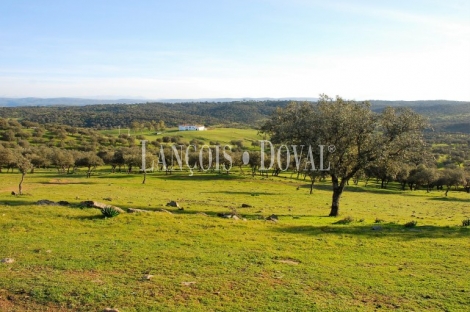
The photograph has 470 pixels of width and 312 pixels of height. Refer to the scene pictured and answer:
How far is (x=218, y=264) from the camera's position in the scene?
16.4 meters

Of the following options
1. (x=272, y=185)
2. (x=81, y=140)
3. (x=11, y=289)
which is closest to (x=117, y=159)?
(x=272, y=185)

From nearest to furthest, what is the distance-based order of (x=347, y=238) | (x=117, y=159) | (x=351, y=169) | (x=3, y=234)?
(x=3, y=234)
(x=347, y=238)
(x=351, y=169)
(x=117, y=159)

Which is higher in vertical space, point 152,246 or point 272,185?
point 152,246

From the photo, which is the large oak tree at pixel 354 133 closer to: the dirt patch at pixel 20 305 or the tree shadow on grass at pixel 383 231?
the tree shadow on grass at pixel 383 231

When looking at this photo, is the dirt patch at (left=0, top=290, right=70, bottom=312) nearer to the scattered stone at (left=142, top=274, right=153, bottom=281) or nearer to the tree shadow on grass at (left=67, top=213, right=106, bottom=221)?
the scattered stone at (left=142, top=274, right=153, bottom=281)

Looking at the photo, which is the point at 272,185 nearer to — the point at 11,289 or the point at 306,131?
the point at 306,131

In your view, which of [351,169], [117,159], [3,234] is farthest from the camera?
[117,159]

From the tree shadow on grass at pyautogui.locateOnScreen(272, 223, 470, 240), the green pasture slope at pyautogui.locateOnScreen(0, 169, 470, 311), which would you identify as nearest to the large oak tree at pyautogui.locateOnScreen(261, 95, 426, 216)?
the tree shadow on grass at pyautogui.locateOnScreen(272, 223, 470, 240)

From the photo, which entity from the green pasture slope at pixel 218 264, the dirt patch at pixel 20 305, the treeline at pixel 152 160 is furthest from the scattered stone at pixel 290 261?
the treeline at pixel 152 160

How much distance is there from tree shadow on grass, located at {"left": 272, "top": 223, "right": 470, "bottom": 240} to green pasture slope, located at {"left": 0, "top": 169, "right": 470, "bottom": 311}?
0.24 feet

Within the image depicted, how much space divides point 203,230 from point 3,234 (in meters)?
10.9

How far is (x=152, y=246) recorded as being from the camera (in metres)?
18.8

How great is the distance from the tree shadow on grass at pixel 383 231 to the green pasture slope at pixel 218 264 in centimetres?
7

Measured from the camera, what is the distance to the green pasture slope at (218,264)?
497 inches
